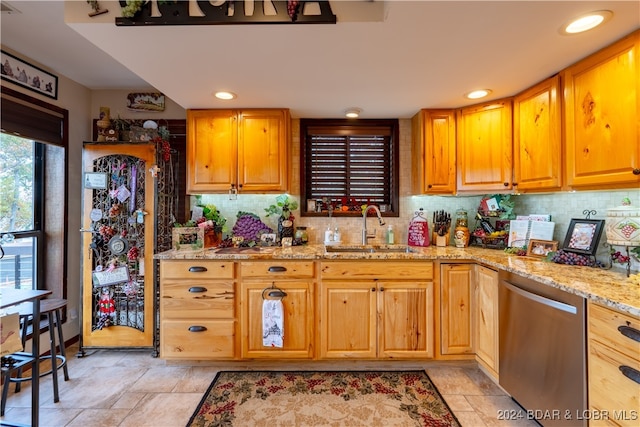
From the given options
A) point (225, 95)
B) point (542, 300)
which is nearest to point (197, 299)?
point (225, 95)

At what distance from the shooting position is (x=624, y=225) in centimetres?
163

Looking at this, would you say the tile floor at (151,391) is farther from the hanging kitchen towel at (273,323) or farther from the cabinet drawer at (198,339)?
the hanging kitchen towel at (273,323)

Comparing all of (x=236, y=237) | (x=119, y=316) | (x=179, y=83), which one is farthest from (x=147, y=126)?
(x=119, y=316)

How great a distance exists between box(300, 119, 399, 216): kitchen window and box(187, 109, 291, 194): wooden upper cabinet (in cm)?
43

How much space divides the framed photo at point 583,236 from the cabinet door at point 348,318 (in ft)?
4.51

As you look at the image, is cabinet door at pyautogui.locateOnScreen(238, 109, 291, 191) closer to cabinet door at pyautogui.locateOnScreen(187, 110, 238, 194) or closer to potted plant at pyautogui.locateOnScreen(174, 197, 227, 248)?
cabinet door at pyautogui.locateOnScreen(187, 110, 238, 194)

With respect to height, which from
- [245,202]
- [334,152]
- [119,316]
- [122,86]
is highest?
[122,86]

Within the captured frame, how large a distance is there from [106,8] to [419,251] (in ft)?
8.32

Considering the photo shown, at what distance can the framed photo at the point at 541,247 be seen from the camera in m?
2.13

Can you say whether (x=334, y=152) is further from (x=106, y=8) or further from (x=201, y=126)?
(x=106, y=8)

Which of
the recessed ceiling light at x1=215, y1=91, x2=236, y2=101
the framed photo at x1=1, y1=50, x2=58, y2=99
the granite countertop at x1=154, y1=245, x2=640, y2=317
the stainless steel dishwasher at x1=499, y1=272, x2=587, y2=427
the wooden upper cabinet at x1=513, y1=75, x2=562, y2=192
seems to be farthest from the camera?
the recessed ceiling light at x1=215, y1=91, x2=236, y2=101

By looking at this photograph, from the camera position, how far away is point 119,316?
2625 millimetres

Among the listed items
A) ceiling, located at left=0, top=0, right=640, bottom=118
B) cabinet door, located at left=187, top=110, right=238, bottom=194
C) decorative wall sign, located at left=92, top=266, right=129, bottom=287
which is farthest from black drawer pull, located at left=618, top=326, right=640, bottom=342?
decorative wall sign, located at left=92, top=266, right=129, bottom=287

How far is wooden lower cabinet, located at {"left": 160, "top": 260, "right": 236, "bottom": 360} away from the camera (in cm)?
232
